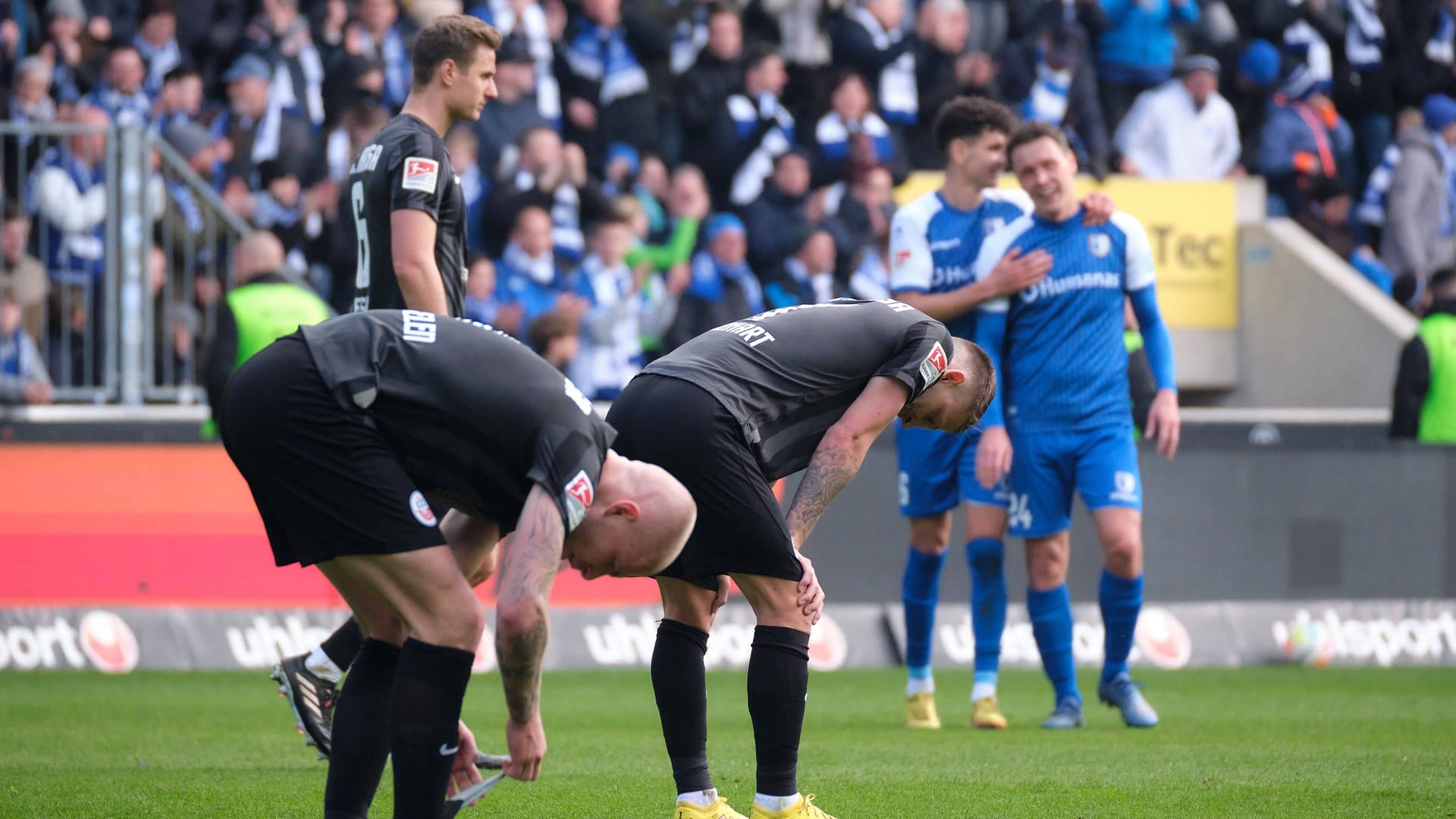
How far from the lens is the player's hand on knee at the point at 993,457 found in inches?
315

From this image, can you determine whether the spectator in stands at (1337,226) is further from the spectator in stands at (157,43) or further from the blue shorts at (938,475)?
the spectator in stands at (157,43)

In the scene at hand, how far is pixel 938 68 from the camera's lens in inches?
650

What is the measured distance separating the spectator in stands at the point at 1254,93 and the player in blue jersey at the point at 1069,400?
33.1 feet

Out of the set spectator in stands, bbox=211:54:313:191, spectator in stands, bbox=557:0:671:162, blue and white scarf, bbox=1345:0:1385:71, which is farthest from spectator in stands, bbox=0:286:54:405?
blue and white scarf, bbox=1345:0:1385:71

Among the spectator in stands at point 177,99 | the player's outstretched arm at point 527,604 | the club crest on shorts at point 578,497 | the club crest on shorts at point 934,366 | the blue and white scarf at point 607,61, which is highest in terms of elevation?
the blue and white scarf at point 607,61

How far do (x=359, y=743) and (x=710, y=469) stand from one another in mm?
1197

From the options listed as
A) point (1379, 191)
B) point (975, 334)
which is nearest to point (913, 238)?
point (975, 334)

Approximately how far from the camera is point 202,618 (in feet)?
36.4

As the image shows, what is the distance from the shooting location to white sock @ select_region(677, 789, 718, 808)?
17.0ft

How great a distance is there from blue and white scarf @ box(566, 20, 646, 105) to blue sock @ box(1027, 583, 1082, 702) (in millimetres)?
8310

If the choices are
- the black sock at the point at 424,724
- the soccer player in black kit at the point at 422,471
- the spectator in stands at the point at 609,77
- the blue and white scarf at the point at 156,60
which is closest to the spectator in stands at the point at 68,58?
the blue and white scarf at the point at 156,60

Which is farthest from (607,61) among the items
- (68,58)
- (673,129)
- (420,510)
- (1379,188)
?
(420,510)

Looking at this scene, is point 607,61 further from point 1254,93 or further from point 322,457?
point 322,457

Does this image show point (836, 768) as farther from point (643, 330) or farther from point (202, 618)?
point (643, 330)
